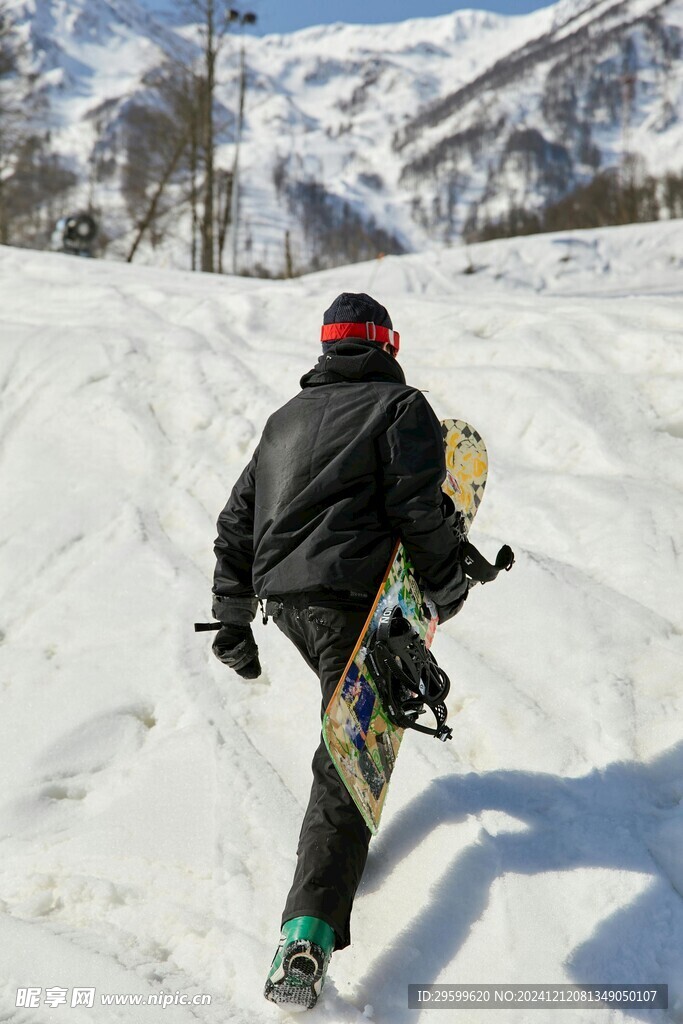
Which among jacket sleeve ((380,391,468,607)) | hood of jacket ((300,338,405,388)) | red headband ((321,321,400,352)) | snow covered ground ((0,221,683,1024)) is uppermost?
red headband ((321,321,400,352))

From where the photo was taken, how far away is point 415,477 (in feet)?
7.36

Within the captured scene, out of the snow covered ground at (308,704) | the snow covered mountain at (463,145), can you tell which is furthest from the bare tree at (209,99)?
the snow covered mountain at (463,145)

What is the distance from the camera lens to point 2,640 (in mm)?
3957

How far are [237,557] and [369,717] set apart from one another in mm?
751

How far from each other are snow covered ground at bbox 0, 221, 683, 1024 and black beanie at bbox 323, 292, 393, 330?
5.44ft

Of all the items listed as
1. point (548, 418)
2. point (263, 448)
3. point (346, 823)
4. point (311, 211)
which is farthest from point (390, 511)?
point (311, 211)

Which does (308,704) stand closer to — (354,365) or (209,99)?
(354,365)

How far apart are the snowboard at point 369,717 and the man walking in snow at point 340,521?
45mm

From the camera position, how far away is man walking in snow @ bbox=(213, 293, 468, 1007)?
2141 mm

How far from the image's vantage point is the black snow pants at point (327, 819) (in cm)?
201

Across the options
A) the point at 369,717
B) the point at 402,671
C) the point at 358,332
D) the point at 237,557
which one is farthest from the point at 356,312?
the point at 369,717

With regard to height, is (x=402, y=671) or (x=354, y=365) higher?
(x=354, y=365)

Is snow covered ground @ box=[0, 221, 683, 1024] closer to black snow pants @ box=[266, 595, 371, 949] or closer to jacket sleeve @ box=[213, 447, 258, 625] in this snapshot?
black snow pants @ box=[266, 595, 371, 949]

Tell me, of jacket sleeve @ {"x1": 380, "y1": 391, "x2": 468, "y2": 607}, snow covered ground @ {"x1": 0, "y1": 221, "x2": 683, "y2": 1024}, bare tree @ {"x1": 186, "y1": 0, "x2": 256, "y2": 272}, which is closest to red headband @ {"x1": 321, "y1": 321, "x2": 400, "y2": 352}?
jacket sleeve @ {"x1": 380, "y1": 391, "x2": 468, "y2": 607}
